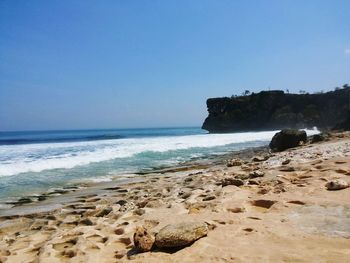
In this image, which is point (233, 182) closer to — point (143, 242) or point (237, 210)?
point (237, 210)

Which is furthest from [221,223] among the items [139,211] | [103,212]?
[103,212]

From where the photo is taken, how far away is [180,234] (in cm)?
389

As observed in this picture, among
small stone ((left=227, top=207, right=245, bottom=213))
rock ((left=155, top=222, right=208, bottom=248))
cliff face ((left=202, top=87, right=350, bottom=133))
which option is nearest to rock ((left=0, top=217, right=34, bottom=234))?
rock ((left=155, top=222, right=208, bottom=248))

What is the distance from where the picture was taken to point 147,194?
830cm

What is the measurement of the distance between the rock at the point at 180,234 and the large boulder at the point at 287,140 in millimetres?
15360

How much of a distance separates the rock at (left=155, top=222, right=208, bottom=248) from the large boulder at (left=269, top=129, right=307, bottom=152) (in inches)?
605

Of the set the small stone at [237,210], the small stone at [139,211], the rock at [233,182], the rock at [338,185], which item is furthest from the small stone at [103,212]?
the rock at [338,185]

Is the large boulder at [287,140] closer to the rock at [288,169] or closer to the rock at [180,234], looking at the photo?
the rock at [288,169]

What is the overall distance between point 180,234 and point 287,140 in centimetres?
1608

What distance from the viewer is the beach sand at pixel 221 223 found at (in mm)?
3611

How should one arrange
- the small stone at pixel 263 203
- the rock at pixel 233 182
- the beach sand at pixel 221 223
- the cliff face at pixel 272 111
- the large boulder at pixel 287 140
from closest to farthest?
the beach sand at pixel 221 223 < the small stone at pixel 263 203 < the rock at pixel 233 182 < the large boulder at pixel 287 140 < the cliff face at pixel 272 111

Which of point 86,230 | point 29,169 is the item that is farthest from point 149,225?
point 29,169

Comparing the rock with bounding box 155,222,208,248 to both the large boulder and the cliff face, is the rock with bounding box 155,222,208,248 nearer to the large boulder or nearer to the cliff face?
the large boulder

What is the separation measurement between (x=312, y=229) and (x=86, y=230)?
312 cm
